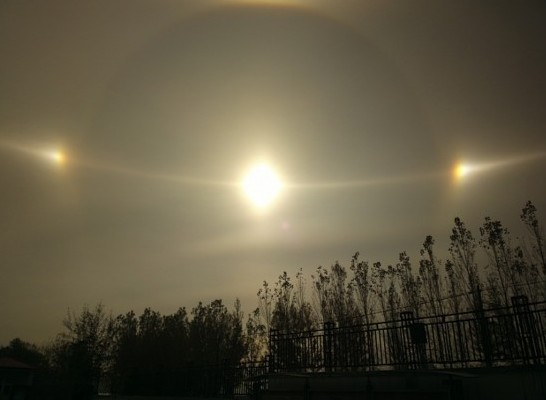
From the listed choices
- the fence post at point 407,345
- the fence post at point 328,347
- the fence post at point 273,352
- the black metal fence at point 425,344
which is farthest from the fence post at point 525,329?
the fence post at point 273,352

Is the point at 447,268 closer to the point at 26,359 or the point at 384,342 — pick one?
the point at 384,342

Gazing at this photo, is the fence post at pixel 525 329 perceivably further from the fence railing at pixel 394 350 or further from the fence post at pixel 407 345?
the fence post at pixel 407 345

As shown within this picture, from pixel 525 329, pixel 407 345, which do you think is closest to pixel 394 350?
pixel 407 345

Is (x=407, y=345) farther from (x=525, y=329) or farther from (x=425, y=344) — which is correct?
(x=525, y=329)

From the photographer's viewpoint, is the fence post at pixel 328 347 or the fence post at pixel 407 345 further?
the fence post at pixel 328 347

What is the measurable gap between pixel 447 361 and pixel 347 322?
56.5ft

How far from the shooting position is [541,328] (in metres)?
9.96

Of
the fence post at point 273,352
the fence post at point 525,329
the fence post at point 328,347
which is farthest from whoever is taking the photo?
the fence post at point 273,352

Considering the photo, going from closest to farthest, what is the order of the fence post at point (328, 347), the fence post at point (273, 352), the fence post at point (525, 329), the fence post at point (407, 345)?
the fence post at point (525, 329) → the fence post at point (407, 345) → the fence post at point (328, 347) → the fence post at point (273, 352)

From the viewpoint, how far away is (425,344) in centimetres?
1237

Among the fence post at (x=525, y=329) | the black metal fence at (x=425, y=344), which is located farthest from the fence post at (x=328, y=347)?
the fence post at (x=525, y=329)

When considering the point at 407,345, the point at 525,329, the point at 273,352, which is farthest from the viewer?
the point at 273,352

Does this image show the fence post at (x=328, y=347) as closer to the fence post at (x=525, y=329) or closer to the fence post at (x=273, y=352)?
the fence post at (x=273, y=352)

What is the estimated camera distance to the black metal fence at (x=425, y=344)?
10242 millimetres
